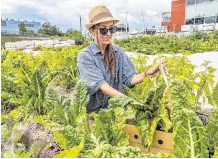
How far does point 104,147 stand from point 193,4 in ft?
113

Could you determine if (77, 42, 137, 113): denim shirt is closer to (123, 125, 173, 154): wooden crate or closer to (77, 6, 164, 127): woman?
(77, 6, 164, 127): woman

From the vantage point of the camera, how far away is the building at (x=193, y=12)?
101 feet

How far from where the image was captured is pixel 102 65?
301 centimetres

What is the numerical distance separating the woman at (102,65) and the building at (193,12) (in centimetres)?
2884

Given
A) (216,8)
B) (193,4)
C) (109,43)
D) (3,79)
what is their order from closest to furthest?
(109,43)
(3,79)
(216,8)
(193,4)

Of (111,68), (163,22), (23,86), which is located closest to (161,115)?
(111,68)

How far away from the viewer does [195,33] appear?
19.3 m

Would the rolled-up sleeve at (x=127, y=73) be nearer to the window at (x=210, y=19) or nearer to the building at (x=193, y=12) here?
the building at (x=193, y=12)

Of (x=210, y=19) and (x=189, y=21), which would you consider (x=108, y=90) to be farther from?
(x=189, y=21)

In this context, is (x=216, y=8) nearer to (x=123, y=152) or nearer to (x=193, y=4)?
(x=193, y=4)

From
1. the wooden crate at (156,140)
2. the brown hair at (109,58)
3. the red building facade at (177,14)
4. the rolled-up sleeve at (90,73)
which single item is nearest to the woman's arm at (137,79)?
the brown hair at (109,58)

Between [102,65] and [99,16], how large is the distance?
1.39 feet

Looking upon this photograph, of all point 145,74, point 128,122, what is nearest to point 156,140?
point 128,122

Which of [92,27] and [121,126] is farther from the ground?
[92,27]
